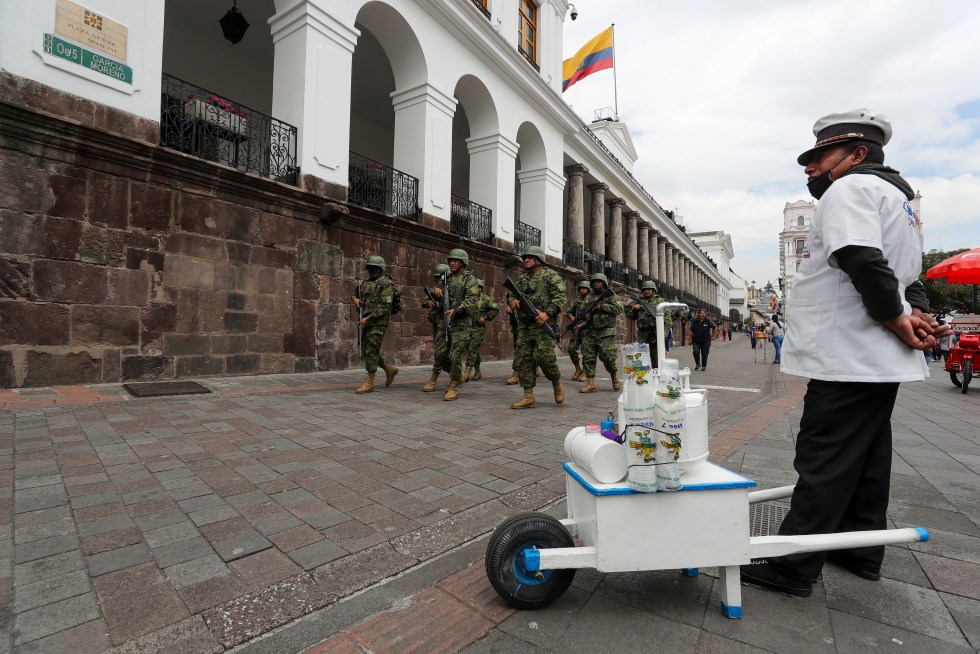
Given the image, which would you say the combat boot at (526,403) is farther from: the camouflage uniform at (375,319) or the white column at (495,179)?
the white column at (495,179)

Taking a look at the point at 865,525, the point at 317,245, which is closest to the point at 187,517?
the point at 865,525

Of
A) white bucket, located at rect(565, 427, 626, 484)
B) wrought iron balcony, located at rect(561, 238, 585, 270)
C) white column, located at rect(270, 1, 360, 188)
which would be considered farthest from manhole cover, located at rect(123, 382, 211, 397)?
wrought iron balcony, located at rect(561, 238, 585, 270)

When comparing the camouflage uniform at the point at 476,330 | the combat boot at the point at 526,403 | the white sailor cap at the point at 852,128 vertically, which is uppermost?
the white sailor cap at the point at 852,128

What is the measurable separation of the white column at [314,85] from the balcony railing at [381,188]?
29.7 inches

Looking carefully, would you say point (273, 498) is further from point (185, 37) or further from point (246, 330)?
point (185, 37)

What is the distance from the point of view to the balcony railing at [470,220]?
1338 cm

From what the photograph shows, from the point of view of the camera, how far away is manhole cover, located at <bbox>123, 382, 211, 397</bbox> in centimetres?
578

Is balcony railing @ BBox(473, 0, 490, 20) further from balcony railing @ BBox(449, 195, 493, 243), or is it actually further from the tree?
the tree

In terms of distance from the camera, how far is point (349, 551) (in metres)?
2.20

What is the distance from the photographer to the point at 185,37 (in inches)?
458

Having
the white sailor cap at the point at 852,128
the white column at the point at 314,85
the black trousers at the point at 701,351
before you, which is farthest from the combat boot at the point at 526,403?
the black trousers at the point at 701,351

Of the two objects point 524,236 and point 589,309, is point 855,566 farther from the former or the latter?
point 524,236

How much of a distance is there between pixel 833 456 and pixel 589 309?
6579 millimetres

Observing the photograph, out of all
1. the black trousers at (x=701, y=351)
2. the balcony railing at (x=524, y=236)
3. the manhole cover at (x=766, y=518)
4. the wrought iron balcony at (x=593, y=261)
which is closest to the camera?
the manhole cover at (x=766, y=518)
